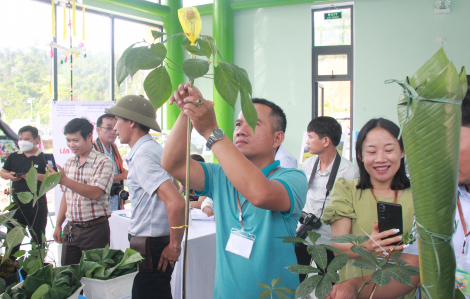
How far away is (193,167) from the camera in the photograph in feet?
4.03

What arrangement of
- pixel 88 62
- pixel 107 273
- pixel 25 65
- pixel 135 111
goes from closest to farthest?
pixel 107 273 → pixel 135 111 → pixel 25 65 → pixel 88 62

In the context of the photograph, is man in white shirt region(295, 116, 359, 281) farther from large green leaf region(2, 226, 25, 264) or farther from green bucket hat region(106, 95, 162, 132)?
large green leaf region(2, 226, 25, 264)

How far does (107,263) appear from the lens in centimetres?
83

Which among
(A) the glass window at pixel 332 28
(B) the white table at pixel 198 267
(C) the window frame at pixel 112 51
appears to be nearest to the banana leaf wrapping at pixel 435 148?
(B) the white table at pixel 198 267

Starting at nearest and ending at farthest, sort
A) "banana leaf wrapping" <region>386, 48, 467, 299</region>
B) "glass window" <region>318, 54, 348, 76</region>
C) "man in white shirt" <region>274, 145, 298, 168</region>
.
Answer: "banana leaf wrapping" <region>386, 48, 467, 299</region>, "man in white shirt" <region>274, 145, 298, 168</region>, "glass window" <region>318, 54, 348, 76</region>

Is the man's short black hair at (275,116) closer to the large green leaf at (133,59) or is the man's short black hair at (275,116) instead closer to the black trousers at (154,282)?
the large green leaf at (133,59)

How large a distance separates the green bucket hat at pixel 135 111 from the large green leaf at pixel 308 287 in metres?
1.42

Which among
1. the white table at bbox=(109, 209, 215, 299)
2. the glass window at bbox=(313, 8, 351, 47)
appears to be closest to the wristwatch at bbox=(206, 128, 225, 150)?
the white table at bbox=(109, 209, 215, 299)

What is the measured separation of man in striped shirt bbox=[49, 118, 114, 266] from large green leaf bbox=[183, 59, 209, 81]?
1.71 m

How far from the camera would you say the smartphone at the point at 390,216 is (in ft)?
3.46

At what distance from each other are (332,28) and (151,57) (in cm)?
635

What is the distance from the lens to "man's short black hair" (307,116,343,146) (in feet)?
8.52

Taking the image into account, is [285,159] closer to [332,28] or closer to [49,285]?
[49,285]

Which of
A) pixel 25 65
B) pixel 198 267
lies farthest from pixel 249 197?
pixel 25 65
